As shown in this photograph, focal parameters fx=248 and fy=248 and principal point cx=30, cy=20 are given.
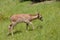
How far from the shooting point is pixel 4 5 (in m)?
25.5

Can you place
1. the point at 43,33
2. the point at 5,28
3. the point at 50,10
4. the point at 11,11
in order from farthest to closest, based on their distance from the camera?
the point at 11,11, the point at 50,10, the point at 5,28, the point at 43,33

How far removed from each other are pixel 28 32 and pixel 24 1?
1367 centimetres

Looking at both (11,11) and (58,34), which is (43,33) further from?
(11,11)

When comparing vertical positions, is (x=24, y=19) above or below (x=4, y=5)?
above

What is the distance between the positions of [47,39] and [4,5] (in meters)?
14.2

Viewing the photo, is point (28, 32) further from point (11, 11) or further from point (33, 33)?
point (11, 11)

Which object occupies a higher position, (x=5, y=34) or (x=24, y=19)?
(x=24, y=19)

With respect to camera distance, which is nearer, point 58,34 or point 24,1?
point 58,34

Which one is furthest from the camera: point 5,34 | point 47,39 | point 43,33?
point 5,34

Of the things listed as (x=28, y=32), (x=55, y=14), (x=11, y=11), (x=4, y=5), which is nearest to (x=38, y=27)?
(x=28, y=32)

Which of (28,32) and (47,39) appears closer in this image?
(47,39)

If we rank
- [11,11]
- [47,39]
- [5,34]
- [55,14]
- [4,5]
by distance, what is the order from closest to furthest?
[47,39]
[5,34]
[55,14]
[11,11]
[4,5]

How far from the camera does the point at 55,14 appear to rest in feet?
57.8

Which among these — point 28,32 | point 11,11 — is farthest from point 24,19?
point 11,11
